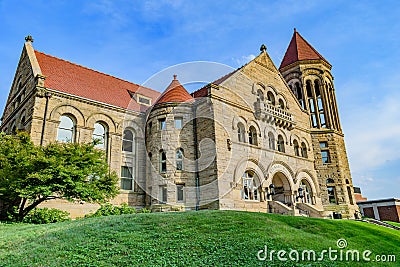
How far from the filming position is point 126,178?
2467 centimetres

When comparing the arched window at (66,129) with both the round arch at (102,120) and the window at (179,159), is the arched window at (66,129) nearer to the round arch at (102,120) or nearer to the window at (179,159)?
the round arch at (102,120)

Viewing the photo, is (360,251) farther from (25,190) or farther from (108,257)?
(25,190)

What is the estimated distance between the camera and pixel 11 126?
2639 centimetres

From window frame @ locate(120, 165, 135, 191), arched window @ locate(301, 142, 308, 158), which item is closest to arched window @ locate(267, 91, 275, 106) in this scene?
arched window @ locate(301, 142, 308, 158)

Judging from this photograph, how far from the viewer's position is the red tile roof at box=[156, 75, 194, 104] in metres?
25.1

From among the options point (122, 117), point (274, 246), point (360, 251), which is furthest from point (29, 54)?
point (360, 251)

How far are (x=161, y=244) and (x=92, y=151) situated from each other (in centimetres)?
1077

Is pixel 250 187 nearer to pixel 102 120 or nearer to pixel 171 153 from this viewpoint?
pixel 171 153

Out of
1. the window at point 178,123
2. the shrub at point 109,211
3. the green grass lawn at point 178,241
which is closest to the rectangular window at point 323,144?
the window at point 178,123

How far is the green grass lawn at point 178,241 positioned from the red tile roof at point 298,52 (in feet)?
91.6

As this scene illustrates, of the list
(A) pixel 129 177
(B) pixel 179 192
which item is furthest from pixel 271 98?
(A) pixel 129 177

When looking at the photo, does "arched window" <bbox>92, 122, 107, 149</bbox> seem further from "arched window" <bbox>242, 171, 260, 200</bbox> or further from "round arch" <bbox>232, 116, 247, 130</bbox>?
"arched window" <bbox>242, 171, 260, 200</bbox>

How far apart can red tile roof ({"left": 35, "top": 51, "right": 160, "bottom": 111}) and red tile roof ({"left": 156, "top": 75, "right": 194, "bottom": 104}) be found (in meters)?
2.94

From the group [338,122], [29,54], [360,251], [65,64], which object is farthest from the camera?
[338,122]
